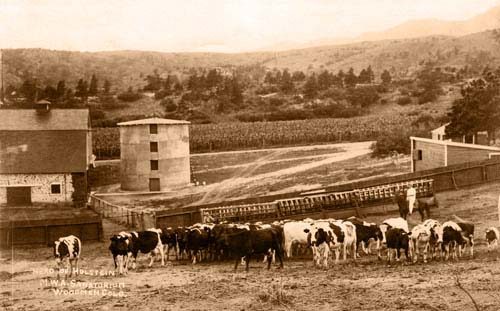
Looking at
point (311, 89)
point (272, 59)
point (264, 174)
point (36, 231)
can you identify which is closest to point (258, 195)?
point (264, 174)

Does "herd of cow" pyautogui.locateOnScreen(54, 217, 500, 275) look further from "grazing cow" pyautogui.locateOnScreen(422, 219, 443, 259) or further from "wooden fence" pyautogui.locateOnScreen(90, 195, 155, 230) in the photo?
"wooden fence" pyautogui.locateOnScreen(90, 195, 155, 230)

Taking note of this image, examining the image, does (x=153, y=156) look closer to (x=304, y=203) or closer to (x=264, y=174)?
(x=264, y=174)

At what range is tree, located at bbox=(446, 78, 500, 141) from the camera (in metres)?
39.7

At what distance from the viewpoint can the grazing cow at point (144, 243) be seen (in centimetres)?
1814

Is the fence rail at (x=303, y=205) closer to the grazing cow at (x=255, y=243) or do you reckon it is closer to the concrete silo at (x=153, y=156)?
the grazing cow at (x=255, y=243)

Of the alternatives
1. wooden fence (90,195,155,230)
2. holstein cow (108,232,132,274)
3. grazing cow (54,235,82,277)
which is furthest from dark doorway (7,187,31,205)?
holstein cow (108,232,132,274)

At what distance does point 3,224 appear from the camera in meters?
24.1

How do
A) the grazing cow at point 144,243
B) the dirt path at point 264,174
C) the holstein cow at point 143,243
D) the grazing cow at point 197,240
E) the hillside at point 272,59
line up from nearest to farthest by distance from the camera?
the holstein cow at point 143,243
the grazing cow at point 144,243
the grazing cow at point 197,240
the dirt path at point 264,174
the hillside at point 272,59

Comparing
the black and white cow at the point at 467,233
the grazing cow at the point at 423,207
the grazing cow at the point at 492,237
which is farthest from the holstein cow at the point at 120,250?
the grazing cow at the point at 423,207

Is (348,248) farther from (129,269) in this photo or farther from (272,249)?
(129,269)

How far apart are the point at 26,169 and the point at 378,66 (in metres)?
105

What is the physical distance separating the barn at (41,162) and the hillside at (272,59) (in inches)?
2075

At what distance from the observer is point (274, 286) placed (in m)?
13.0

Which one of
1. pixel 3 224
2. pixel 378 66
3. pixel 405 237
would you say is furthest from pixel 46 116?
pixel 378 66
